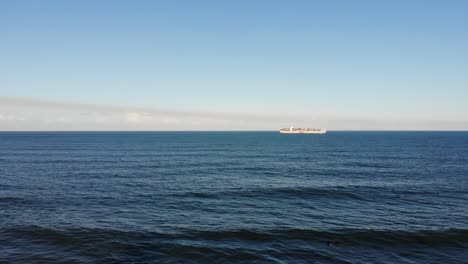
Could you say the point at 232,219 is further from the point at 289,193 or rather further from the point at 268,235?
the point at 289,193

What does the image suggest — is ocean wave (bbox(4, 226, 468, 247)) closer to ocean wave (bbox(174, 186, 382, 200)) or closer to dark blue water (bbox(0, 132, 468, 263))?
dark blue water (bbox(0, 132, 468, 263))

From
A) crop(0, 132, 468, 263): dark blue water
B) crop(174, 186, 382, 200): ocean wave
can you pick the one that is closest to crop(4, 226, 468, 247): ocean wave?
crop(0, 132, 468, 263): dark blue water

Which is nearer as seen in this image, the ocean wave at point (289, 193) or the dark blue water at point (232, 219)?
the dark blue water at point (232, 219)

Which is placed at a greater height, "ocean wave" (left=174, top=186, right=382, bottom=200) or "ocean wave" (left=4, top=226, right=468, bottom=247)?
"ocean wave" (left=174, top=186, right=382, bottom=200)

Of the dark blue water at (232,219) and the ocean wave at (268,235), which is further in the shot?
the ocean wave at (268,235)

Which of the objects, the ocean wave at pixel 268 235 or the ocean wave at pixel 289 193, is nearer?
the ocean wave at pixel 268 235

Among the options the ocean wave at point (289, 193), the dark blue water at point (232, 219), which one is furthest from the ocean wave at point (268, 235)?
the ocean wave at point (289, 193)

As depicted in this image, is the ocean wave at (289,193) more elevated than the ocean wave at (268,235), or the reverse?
the ocean wave at (289,193)

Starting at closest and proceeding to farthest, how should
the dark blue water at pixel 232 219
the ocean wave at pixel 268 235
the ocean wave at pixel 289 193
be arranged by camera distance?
the dark blue water at pixel 232 219
the ocean wave at pixel 268 235
the ocean wave at pixel 289 193

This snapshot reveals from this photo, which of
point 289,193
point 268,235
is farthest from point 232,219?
point 289,193

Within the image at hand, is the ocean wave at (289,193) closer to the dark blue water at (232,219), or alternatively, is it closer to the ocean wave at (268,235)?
the dark blue water at (232,219)

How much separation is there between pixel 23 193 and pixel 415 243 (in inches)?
1855

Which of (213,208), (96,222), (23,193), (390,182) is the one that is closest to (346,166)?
(390,182)

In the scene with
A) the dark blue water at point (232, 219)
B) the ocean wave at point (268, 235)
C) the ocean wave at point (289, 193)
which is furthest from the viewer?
the ocean wave at point (289, 193)
